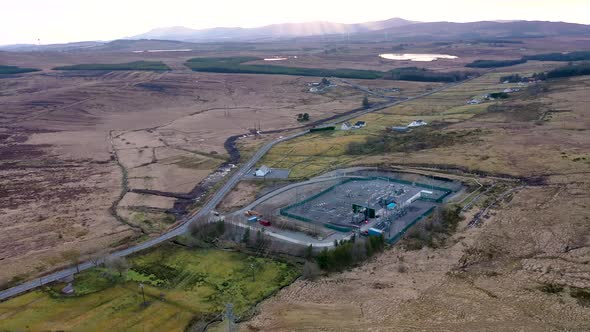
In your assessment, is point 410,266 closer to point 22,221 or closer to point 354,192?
point 354,192

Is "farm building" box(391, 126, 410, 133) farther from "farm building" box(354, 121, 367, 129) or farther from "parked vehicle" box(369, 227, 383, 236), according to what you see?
"parked vehicle" box(369, 227, 383, 236)


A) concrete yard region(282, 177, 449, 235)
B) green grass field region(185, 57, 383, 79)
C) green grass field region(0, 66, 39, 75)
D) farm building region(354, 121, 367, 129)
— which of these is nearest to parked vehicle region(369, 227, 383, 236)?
concrete yard region(282, 177, 449, 235)

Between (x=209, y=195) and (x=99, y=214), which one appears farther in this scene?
(x=209, y=195)

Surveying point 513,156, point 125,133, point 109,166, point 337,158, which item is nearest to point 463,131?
point 513,156

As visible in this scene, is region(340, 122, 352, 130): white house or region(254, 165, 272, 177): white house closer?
region(254, 165, 272, 177): white house

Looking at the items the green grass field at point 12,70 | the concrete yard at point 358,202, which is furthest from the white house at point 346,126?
the green grass field at point 12,70

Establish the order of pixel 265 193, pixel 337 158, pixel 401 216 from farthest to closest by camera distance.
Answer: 1. pixel 337 158
2. pixel 265 193
3. pixel 401 216

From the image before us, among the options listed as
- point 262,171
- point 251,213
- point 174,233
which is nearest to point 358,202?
point 251,213

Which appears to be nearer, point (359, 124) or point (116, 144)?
point (116, 144)

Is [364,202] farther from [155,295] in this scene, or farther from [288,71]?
[288,71]
